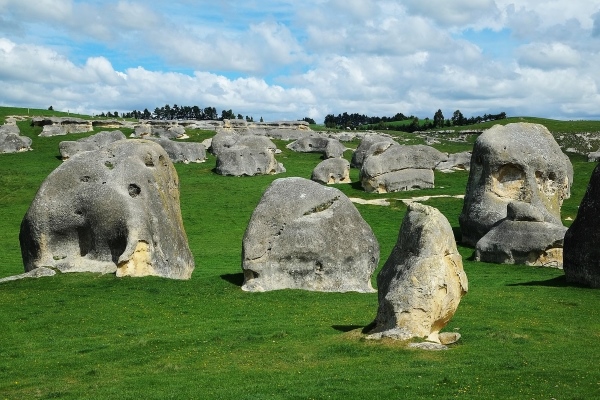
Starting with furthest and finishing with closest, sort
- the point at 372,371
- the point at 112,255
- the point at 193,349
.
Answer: the point at 112,255 < the point at 193,349 < the point at 372,371

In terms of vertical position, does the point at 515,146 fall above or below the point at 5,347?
above

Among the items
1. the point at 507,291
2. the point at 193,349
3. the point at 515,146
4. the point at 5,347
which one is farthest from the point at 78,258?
the point at 515,146

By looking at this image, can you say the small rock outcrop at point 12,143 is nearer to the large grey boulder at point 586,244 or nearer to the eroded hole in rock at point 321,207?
the eroded hole in rock at point 321,207

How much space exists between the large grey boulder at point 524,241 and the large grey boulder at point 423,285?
1912 centimetres

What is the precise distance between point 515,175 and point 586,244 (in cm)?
1569

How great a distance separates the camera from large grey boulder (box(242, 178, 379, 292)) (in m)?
29.2

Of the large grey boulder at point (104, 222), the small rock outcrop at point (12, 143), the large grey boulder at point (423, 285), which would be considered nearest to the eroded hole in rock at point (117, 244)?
the large grey boulder at point (104, 222)

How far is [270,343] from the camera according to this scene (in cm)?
2006

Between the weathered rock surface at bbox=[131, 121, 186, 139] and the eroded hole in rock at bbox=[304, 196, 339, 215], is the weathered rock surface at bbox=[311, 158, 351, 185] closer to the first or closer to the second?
the weathered rock surface at bbox=[131, 121, 186, 139]

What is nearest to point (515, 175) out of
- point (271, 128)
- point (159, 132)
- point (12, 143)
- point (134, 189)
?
point (134, 189)

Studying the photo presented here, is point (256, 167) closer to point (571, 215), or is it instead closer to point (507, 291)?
point (571, 215)

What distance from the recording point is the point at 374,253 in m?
30.0

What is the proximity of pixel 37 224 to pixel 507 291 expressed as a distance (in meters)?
19.2

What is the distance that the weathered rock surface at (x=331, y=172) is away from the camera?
71125mm
